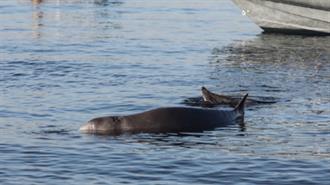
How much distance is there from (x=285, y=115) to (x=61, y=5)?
82.3 feet

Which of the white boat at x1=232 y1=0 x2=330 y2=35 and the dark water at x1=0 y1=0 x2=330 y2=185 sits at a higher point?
the white boat at x1=232 y1=0 x2=330 y2=35

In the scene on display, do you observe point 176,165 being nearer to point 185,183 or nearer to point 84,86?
point 185,183

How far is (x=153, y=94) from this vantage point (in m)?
17.8

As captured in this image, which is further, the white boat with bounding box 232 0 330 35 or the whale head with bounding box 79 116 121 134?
the white boat with bounding box 232 0 330 35

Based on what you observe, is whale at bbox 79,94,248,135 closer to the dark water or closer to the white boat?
the dark water

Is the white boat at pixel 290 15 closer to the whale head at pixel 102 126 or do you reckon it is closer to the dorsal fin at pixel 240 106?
the dorsal fin at pixel 240 106

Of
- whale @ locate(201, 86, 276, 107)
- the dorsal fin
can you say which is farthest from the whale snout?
whale @ locate(201, 86, 276, 107)

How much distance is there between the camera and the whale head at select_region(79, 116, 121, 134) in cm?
1390

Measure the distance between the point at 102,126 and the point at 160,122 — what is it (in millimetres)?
856

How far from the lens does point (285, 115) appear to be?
15531 mm

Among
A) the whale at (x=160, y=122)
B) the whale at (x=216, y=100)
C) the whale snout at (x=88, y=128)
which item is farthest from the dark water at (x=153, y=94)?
the whale at (x=216, y=100)

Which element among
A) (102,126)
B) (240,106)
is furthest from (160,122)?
(240,106)

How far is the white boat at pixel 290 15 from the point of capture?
28562 mm

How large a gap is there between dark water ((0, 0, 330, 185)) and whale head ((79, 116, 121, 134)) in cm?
24
